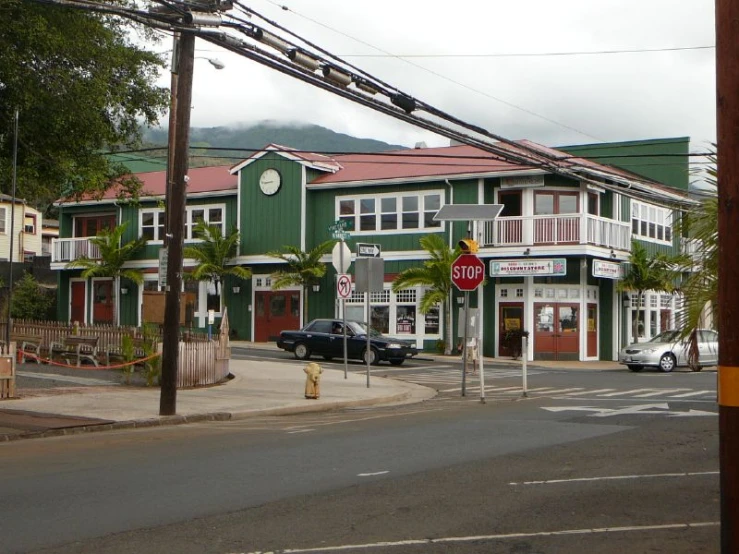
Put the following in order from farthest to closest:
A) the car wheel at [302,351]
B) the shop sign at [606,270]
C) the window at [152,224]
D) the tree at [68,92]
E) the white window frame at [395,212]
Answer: the window at [152,224], the white window frame at [395,212], the shop sign at [606,270], the car wheel at [302,351], the tree at [68,92]

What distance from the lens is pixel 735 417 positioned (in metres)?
5.41

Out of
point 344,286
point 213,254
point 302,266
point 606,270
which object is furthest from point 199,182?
Answer: point 344,286

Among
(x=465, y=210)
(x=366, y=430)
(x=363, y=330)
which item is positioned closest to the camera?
(x=366, y=430)

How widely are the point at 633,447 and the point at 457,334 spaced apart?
88.2ft

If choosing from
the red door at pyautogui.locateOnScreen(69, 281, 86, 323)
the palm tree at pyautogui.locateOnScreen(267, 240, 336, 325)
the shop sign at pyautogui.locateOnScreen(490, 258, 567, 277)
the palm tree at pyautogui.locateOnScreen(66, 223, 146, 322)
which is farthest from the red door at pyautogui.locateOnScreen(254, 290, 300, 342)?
the red door at pyautogui.locateOnScreen(69, 281, 86, 323)

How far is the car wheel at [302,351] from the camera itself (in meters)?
33.8

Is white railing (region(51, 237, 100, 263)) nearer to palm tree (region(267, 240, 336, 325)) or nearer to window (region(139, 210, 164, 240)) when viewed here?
window (region(139, 210, 164, 240))

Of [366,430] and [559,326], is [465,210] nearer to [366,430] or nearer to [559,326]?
[366,430]

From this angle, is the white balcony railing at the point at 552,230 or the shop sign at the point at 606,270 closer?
the white balcony railing at the point at 552,230

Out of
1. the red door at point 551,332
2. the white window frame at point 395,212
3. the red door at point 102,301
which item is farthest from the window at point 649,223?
the red door at point 102,301

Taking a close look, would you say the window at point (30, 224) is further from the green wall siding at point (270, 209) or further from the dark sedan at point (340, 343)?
the dark sedan at point (340, 343)

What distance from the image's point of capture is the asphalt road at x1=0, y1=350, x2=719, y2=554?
7.16 metres

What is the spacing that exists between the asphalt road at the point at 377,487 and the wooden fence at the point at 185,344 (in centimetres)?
597

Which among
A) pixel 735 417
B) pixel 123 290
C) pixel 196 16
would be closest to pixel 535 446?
pixel 735 417
